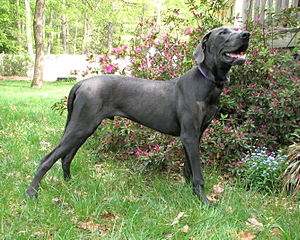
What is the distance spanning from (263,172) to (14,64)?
25581 mm

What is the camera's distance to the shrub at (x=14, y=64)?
91.7 feet

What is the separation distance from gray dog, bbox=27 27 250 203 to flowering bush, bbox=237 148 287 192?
77cm

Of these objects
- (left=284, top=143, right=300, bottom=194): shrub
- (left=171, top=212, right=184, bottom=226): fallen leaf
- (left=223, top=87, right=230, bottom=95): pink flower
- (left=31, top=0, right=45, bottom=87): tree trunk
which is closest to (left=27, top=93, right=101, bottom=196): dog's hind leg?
(left=171, top=212, right=184, bottom=226): fallen leaf

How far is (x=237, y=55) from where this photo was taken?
14.0 ft

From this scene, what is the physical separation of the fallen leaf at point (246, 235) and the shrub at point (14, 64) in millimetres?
25896

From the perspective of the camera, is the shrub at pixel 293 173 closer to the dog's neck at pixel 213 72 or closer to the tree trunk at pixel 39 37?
the dog's neck at pixel 213 72

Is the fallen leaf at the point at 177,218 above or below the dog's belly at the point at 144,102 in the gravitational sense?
below

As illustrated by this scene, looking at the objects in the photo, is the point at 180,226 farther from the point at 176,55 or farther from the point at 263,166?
the point at 176,55

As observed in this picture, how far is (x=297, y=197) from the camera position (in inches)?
180

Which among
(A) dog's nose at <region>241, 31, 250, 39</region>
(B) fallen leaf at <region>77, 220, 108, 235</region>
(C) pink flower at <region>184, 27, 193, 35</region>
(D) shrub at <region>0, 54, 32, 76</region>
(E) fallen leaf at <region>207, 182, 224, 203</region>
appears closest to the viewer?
(B) fallen leaf at <region>77, 220, 108, 235</region>

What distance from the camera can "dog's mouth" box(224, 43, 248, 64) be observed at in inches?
165

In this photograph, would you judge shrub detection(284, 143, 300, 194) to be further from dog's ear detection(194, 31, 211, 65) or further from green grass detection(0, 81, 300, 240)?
dog's ear detection(194, 31, 211, 65)

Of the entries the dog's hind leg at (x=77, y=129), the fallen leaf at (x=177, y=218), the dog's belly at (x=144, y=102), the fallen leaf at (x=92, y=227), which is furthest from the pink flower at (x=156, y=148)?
the fallen leaf at (x=92, y=227)

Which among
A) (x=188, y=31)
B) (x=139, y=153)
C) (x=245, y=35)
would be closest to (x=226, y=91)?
(x=188, y=31)
